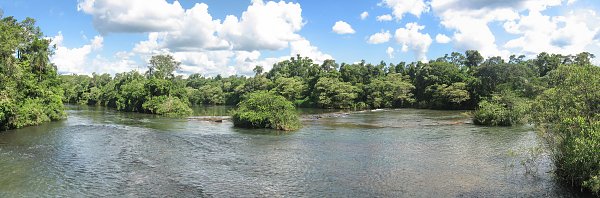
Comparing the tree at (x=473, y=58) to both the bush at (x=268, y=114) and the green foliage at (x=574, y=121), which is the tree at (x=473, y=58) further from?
the green foliage at (x=574, y=121)

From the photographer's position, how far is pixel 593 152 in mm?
16969

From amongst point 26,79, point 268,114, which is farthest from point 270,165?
point 26,79

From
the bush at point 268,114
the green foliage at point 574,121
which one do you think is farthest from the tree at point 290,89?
the green foliage at point 574,121

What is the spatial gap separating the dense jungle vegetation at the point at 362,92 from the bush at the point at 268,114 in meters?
Answer: 0.12

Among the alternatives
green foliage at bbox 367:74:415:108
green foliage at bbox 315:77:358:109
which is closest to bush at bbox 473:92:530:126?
green foliage at bbox 367:74:415:108

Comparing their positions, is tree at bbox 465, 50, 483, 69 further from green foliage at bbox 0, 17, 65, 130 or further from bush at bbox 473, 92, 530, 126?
green foliage at bbox 0, 17, 65, 130

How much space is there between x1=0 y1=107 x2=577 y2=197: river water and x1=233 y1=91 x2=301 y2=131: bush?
440 cm

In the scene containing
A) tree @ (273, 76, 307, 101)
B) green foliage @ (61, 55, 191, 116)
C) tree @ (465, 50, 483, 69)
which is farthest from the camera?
tree @ (273, 76, 307, 101)

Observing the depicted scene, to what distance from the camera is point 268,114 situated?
46.2m

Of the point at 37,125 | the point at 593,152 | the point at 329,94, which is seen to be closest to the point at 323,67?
the point at 329,94

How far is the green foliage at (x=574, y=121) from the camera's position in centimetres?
1720

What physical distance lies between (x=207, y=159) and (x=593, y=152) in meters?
21.7

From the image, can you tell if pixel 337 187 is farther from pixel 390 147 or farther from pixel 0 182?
pixel 0 182

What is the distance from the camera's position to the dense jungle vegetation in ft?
63.1
